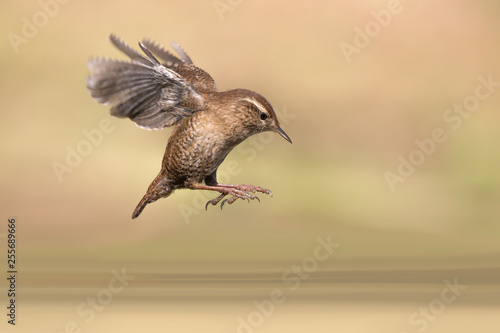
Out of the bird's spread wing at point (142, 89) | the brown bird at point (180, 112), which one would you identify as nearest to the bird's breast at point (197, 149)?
the brown bird at point (180, 112)

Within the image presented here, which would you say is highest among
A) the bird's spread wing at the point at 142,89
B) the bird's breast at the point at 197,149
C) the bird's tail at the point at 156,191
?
the bird's spread wing at the point at 142,89

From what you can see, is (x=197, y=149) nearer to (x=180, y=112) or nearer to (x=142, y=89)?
(x=180, y=112)

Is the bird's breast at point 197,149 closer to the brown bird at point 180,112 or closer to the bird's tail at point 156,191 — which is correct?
the brown bird at point 180,112

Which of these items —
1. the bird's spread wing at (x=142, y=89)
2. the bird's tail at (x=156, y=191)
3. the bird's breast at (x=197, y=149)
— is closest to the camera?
the bird's spread wing at (x=142, y=89)

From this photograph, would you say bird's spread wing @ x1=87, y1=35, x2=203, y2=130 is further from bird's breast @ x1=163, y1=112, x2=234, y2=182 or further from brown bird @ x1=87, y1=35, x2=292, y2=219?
bird's breast @ x1=163, y1=112, x2=234, y2=182

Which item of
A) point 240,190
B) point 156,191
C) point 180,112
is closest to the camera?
point 240,190

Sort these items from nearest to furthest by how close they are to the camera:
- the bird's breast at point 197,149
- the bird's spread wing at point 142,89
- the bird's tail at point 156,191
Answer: the bird's spread wing at point 142,89 < the bird's breast at point 197,149 < the bird's tail at point 156,191

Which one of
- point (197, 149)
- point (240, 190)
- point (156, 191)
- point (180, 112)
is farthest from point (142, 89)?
point (240, 190)

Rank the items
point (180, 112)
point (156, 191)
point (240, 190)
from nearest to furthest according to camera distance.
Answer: point (240, 190) < point (180, 112) < point (156, 191)
